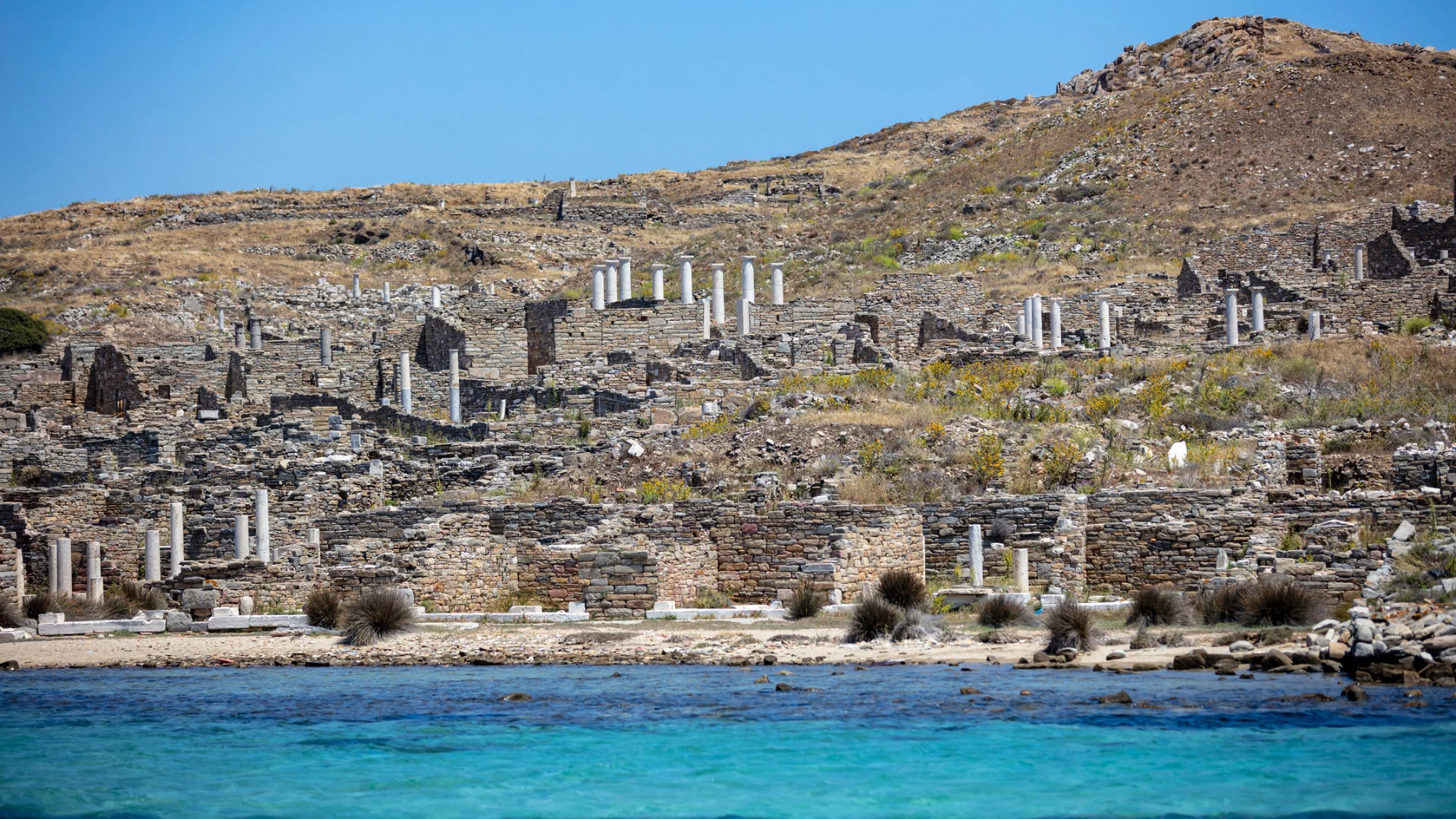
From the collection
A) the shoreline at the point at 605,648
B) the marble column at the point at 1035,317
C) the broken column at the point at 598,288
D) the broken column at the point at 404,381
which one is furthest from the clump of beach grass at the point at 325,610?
the broken column at the point at 598,288

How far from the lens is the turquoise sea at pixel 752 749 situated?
13.6 metres

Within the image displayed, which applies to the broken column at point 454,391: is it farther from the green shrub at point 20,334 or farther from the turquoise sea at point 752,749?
the green shrub at point 20,334

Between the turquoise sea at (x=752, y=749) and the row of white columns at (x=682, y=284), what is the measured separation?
25.5 metres

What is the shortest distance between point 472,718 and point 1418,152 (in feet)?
168

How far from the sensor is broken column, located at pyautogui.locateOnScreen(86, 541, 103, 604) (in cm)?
3017

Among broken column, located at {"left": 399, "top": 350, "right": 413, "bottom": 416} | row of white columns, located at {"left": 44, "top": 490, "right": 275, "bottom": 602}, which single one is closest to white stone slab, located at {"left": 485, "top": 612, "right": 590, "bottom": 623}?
row of white columns, located at {"left": 44, "top": 490, "right": 275, "bottom": 602}

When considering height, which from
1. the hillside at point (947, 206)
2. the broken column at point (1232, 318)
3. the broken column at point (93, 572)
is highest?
the hillside at point (947, 206)

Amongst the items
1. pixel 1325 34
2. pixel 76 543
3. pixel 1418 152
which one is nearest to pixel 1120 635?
pixel 76 543

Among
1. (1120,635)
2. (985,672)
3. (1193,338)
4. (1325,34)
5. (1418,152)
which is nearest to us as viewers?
(985,672)

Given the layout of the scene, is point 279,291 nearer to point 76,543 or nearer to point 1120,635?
point 76,543

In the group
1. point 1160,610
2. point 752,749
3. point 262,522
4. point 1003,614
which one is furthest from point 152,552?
point 752,749

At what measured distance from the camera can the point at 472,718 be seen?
1781cm

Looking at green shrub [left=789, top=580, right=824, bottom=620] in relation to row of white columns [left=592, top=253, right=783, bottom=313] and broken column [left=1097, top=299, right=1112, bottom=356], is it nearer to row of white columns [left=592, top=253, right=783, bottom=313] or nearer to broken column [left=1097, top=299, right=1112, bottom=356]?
broken column [left=1097, top=299, right=1112, bottom=356]

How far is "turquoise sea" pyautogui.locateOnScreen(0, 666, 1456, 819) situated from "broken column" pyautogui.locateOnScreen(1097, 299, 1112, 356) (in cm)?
2164
